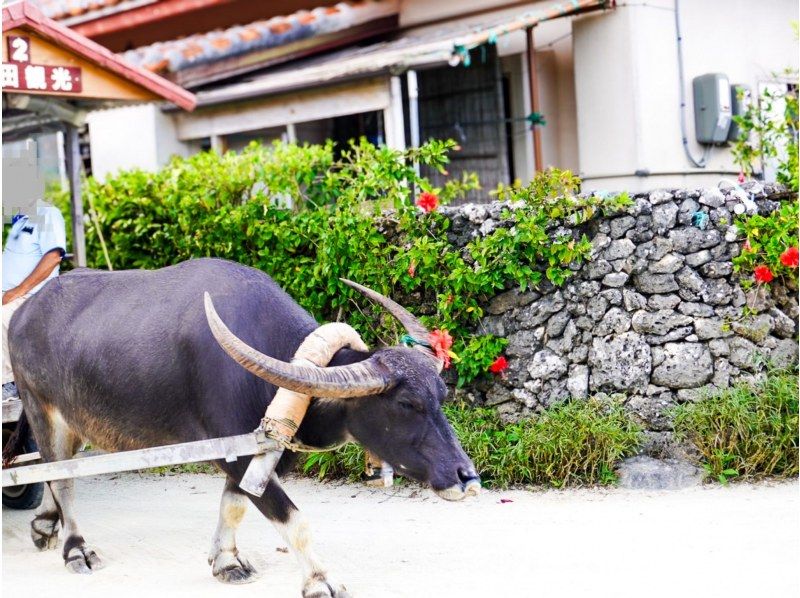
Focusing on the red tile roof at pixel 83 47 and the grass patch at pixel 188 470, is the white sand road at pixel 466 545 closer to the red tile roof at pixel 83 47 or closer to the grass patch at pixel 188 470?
the grass patch at pixel 188 470

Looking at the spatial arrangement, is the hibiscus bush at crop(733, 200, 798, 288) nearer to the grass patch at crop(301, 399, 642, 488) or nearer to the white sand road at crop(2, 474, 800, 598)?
the grass patch at crop(301, 399, 642, 488)

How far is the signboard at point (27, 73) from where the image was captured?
21.6 ft

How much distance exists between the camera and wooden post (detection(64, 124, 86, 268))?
7.62 m

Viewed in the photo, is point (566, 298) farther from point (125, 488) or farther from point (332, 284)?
point (125, 488)

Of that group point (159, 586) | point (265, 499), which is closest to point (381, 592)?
point (265, 499)

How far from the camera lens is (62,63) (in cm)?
695

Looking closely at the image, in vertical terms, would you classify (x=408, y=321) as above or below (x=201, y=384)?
above

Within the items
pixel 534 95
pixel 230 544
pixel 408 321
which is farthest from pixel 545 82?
pixel 230 544

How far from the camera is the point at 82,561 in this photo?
5.26 metres

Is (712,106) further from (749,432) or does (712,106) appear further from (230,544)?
(230,544)

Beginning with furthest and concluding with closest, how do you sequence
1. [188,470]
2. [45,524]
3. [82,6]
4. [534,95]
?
[82,6]
[534,95]
[188,470]
[45,524]

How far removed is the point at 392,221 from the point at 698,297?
2.08 m

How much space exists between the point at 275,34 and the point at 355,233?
454 cm

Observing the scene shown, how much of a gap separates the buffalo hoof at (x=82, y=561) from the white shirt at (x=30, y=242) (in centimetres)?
167
